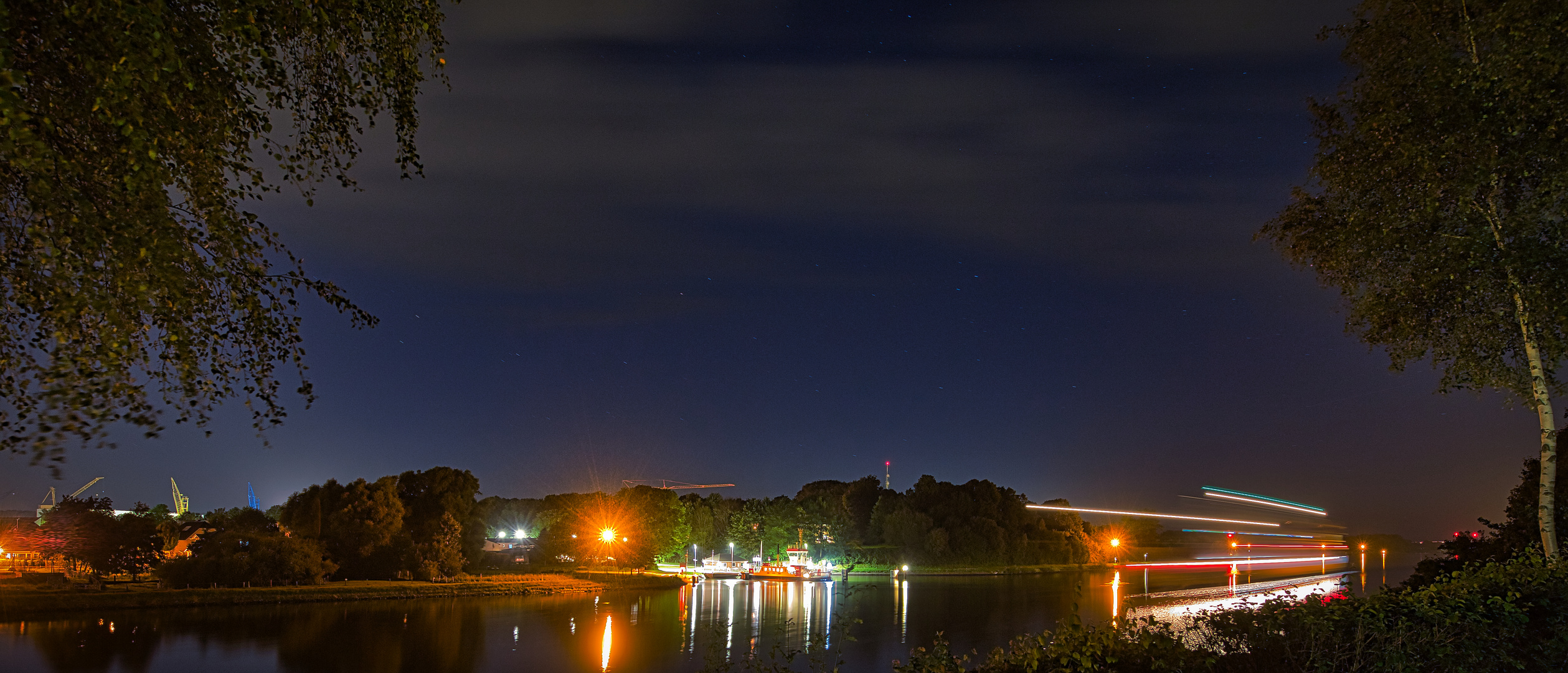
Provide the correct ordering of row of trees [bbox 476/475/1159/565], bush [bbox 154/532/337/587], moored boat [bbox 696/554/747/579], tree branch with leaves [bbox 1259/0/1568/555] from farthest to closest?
moored boat [bbox 696/554/747/579] → row of trees [bbox 476/475/1159/565] → bush [bbox 154/532/337/587] → tree branch with leaves [bbox 1259/0/1568/555]

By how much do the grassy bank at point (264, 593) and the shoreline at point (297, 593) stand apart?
0.11 feet

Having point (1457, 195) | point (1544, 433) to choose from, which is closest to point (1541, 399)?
point (1544, 433)

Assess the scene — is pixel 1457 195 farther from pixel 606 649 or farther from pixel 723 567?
pixel 723 567

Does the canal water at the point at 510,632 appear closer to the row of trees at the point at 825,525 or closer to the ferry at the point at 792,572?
the row of trees at the point at 825,525

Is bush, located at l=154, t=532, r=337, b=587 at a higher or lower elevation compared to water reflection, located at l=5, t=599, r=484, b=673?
higher

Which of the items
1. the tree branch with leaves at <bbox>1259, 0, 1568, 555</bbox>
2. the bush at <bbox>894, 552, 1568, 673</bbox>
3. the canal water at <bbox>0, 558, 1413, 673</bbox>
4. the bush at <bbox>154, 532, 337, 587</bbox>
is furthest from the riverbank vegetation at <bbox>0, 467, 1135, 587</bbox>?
the tree branch with leaves at <bbox>1259, 0, 1568, 555</bbox>

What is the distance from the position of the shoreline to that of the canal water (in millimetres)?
1408

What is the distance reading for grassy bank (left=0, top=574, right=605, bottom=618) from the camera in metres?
41.7

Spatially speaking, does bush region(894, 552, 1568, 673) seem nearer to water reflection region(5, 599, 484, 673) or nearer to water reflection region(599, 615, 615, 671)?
water reflection region(599, 615, 615, 671)

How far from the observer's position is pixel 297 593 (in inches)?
1996

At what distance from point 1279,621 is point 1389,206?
20.4 ft

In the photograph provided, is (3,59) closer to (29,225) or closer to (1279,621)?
(29,225)

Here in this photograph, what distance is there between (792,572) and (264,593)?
5519 centimetres

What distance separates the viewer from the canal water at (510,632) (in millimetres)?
30969
